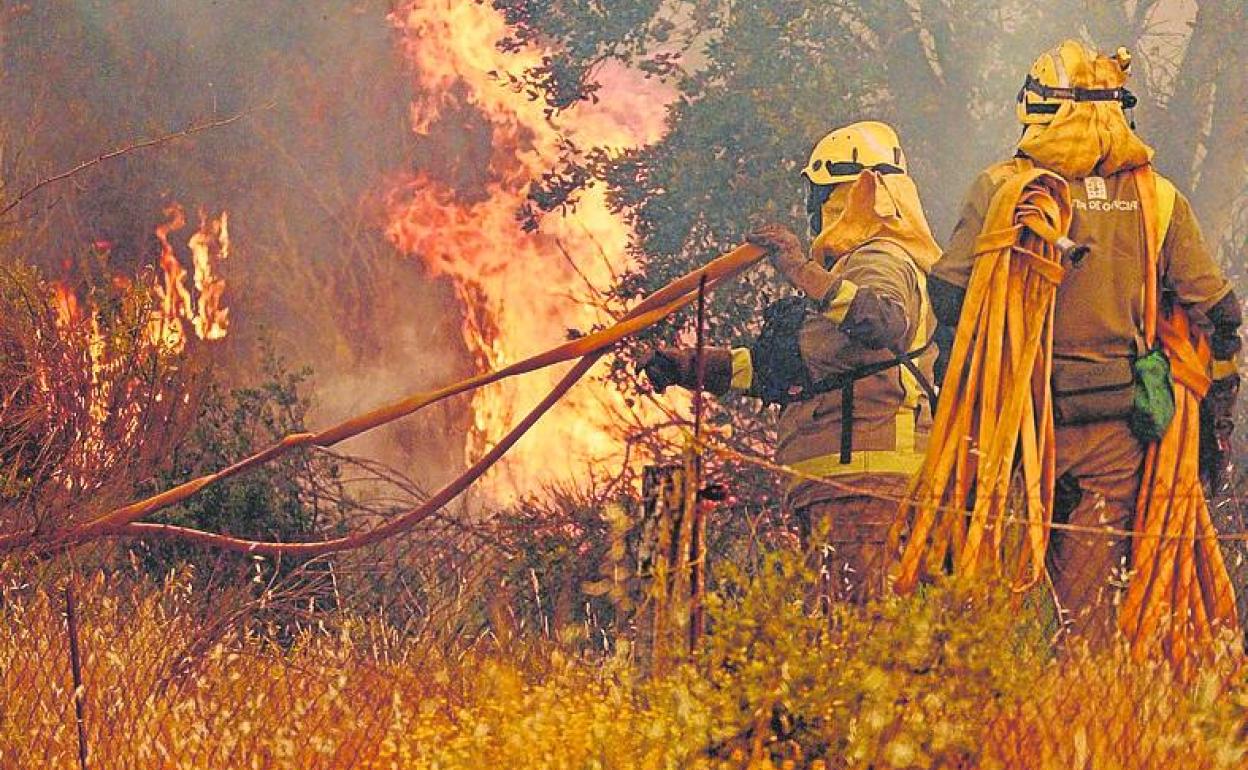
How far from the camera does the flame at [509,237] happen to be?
42.0 feet

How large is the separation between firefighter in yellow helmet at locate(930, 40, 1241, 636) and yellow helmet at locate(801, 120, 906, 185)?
2.22 feet

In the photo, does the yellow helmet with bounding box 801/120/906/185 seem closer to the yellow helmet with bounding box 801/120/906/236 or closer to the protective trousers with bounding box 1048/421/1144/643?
the yellow helmet with bounding box 801/120/906/236

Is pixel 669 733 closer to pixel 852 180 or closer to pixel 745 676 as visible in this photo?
pixel 745 676

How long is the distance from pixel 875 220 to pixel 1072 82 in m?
0.91

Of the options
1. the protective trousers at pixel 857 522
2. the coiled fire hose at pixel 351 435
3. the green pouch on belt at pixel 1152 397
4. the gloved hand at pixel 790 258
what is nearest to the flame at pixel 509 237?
the protective trousers at pixel 857 522

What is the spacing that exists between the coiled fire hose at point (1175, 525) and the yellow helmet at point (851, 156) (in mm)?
994

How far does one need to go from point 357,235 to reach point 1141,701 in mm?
11368

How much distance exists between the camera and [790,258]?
21.6ft

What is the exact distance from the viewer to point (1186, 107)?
40.6ft

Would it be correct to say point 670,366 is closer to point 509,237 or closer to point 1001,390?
point 1001,390

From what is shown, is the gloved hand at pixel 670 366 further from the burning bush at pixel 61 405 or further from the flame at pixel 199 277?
the flame at pixel 199 277

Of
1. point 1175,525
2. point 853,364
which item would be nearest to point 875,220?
point 853,364

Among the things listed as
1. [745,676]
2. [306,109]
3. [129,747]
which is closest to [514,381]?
[306,109]

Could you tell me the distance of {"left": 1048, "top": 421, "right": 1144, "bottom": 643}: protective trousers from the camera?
6391mm
